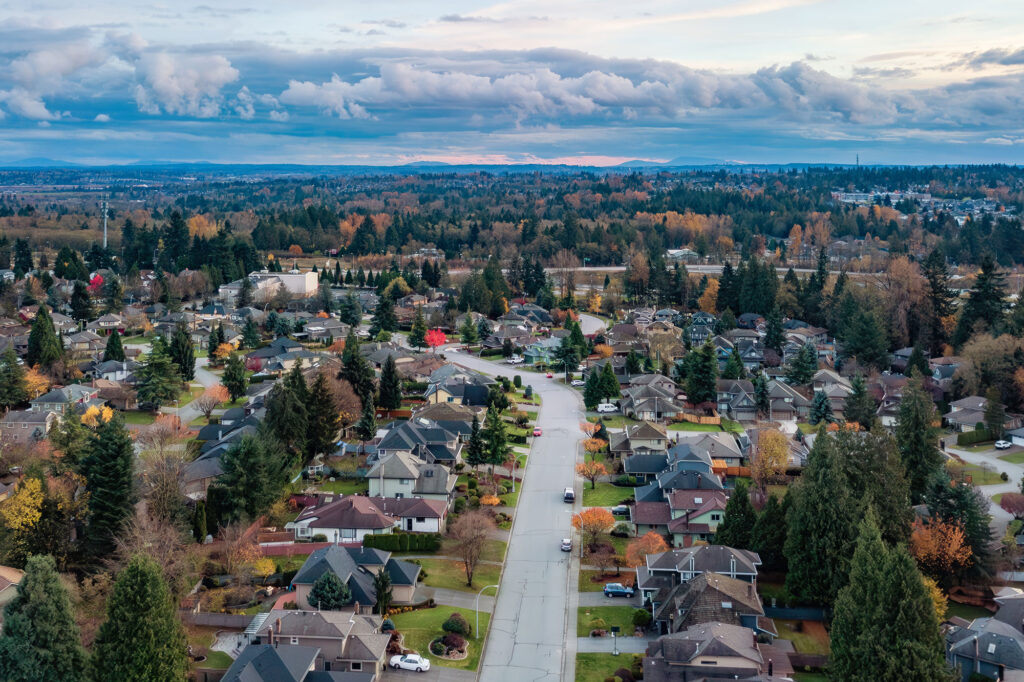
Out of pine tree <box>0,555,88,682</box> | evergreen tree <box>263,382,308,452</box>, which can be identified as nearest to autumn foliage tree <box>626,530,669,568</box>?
evergreen tree <box>263,382,308,452</box>

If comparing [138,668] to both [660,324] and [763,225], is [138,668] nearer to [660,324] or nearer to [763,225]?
[660,324]

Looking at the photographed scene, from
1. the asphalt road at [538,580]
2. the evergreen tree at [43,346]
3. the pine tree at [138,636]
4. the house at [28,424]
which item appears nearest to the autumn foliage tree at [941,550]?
the asphalt road at [538,580]

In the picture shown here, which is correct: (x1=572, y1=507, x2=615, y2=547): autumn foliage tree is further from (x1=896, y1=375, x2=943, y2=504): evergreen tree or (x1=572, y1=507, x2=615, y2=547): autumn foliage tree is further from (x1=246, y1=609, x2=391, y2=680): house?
(x1=896, y1=375, x2=943, y2=504): evergreen tree

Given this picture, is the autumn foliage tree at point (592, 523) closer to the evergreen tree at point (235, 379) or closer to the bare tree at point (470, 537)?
the bare tree at point (470, 537)

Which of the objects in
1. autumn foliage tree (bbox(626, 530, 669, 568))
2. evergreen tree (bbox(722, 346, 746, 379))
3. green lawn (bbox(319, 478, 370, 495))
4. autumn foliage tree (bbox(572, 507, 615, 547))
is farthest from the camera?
evergreen tree (bbox(722, 346, 746, 379))

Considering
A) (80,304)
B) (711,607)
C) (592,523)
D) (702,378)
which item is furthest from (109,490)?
(80,304)

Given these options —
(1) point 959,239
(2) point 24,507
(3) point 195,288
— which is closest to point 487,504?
(2) point 24,507
